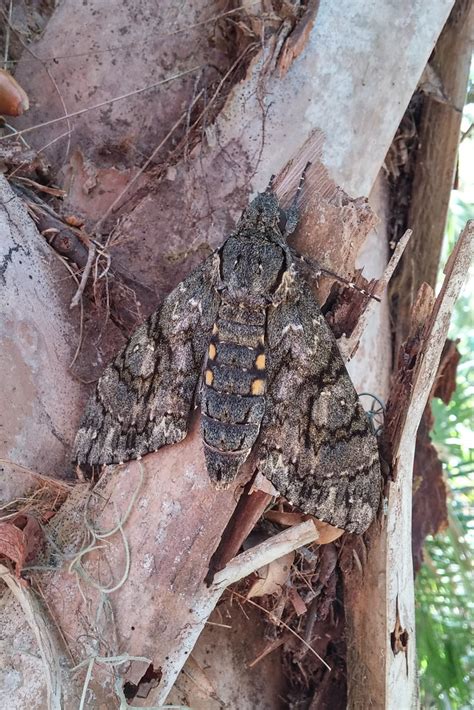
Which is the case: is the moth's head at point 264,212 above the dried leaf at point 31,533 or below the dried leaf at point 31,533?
above

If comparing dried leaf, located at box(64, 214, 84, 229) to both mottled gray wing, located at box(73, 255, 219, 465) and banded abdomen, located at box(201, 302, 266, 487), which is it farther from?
banded abdomen, located at box(201, 302, 266, 487)

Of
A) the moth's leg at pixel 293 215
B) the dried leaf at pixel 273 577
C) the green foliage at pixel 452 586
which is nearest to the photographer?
the dried leaf at pixel 273 577

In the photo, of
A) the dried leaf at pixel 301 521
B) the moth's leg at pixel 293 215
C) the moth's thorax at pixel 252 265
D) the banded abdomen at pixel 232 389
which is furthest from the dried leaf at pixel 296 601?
the moth's leg at pixel 293 215

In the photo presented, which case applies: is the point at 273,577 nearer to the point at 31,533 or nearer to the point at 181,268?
the point at 31,533

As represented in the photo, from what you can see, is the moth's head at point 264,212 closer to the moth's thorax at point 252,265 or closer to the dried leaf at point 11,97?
the moth's thorax at point 252,265

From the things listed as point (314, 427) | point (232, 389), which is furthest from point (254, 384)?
point (314, 427)

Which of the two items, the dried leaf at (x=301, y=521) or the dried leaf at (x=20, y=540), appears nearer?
the dried leaf at (x=20, y=540)

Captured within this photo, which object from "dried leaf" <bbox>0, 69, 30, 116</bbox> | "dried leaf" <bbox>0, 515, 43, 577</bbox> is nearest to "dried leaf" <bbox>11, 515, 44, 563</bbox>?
"dried leaf" <bbox>0, 515, 43, 577</bbox>
